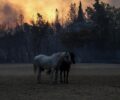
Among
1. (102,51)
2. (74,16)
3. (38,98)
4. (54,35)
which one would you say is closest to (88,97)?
(38,98)

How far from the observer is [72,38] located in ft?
379

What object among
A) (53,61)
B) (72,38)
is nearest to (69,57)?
(53,61)

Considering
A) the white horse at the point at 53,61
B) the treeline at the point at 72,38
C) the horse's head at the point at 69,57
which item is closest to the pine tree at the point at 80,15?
the treeline at the point at 72,38

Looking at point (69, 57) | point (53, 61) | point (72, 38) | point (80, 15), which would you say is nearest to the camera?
point (69, 57)

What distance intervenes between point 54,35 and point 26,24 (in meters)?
11.9

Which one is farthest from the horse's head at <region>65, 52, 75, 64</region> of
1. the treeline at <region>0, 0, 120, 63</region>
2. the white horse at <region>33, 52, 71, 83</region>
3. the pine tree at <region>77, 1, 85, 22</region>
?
the pine tree at <region>77, 1, 85, 22</region>

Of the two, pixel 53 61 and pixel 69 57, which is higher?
pixel 69 57

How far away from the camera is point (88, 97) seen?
57.8 ft

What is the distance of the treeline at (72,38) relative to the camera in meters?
119

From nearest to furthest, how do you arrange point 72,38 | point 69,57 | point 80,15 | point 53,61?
point 69,57 → point 53,61 → point 72,38 → point 80,15

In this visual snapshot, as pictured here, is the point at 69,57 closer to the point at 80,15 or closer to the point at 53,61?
the point at 53,61

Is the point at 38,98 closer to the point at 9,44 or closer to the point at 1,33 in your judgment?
the point at 9,44

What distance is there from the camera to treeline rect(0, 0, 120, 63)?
119125 millimetres

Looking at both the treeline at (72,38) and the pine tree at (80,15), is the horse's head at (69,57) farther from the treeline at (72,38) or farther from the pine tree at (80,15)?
the pine tree at (80,15)
